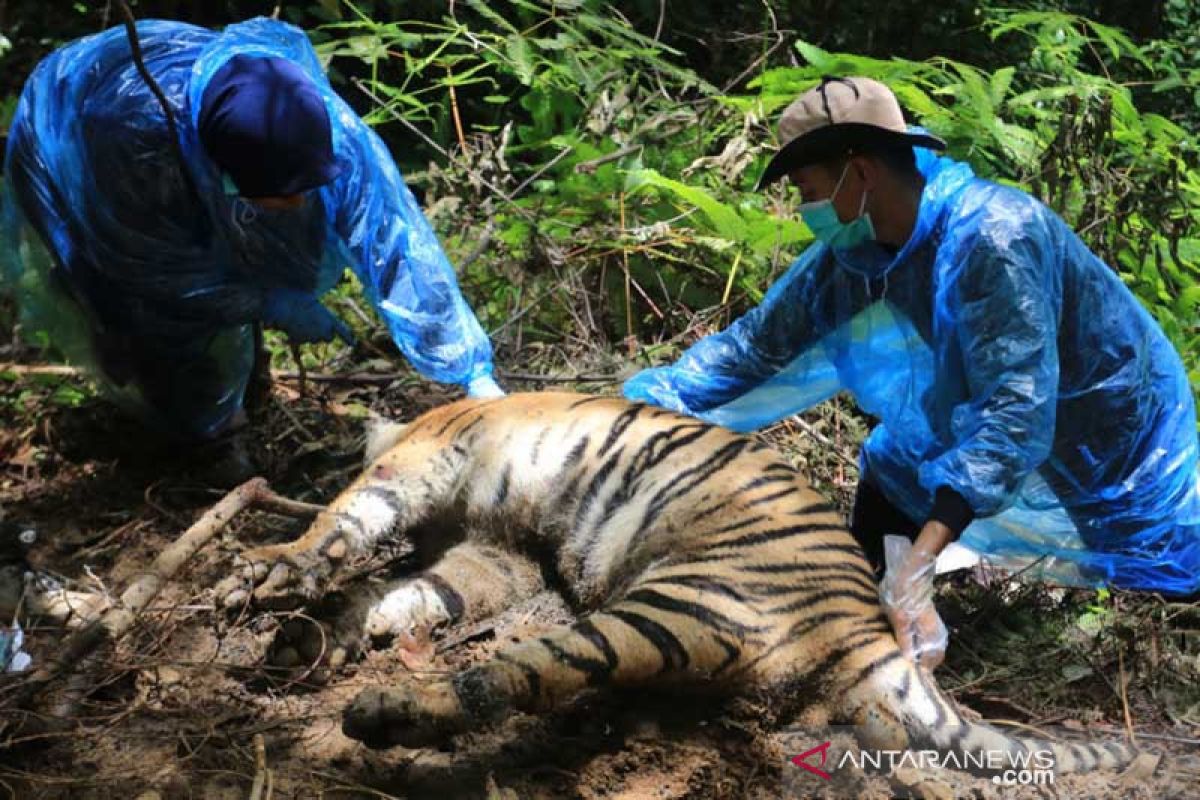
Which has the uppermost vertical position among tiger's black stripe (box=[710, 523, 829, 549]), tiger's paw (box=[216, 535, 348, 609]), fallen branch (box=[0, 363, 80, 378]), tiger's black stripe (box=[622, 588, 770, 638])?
tiger's black stripe (box=[710, 523, 829, 549])

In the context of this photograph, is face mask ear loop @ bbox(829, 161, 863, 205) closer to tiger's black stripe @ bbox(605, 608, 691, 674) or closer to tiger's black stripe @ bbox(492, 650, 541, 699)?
tiger's black stripe @ bbox(605, 608, 691, 674)

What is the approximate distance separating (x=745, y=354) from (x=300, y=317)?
167 centimetres

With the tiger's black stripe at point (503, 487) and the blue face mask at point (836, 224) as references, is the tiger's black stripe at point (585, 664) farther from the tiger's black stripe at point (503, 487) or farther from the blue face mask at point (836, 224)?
the blue face mask at point (836, 224)

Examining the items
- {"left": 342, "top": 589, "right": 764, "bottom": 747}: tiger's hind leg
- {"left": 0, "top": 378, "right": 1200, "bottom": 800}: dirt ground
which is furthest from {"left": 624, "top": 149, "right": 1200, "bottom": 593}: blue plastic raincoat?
{"left": 342, "top": 589, "right": 764, "bottom": 747}: tiger's hind leg

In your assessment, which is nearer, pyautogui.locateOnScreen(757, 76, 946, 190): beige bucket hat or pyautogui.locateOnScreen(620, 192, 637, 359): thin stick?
pyautogui.locateOnScreen(757, 76, 946, 190): beige bucket hat

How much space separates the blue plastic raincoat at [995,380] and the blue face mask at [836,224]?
54 mm

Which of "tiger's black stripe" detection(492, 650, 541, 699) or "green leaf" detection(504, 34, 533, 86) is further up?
"green leaf" detection(504, 34, 533, 86)

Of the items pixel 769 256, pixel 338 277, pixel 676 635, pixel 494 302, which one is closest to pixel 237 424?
pixel 338 277

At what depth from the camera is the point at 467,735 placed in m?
2.59

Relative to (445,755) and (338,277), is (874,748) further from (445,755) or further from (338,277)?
(338,277)

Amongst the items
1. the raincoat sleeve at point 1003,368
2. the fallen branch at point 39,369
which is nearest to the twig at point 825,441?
the raincoat sleeve at point 1003,368

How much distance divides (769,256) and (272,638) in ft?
8.47

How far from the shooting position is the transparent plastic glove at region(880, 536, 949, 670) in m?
2.76

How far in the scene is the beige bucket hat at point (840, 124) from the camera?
2.92 meters
